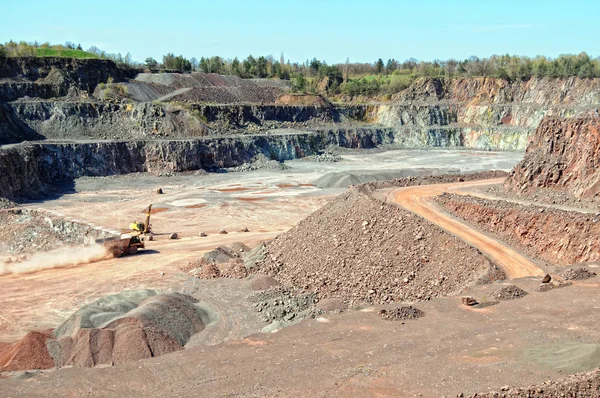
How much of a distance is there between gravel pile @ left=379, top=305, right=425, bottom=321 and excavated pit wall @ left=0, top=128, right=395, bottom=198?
35596 mm

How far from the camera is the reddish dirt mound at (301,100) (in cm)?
9094

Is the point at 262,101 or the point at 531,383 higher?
the point at 262,101

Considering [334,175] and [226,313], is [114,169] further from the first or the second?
[226,313]

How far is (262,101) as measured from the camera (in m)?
90.9

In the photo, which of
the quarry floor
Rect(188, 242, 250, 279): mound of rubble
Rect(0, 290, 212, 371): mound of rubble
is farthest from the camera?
Rect(188, 242, 250, 279): mound of rubble

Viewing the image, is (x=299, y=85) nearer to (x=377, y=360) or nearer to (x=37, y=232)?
(x=37, y=232)

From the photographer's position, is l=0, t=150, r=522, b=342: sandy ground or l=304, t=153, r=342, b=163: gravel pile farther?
l=304, t=153, r=342, b=163: gravel pile

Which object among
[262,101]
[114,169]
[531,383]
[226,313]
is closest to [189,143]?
[114,169]

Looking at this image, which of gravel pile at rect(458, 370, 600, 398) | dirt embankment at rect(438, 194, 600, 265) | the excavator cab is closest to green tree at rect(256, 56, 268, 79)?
the excavator cab

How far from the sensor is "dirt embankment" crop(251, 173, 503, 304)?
75.0ft

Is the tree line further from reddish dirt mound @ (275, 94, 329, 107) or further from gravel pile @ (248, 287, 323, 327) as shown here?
gravel pile @ (248, 287, 323, 327)

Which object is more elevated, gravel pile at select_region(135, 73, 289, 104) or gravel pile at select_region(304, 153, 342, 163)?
gravel pile at select_region(135, 73, 289, 104)

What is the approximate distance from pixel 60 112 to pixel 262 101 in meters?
32.8

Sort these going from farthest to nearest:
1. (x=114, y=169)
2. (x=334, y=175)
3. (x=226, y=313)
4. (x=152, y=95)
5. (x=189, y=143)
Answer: (x=152, y=95) → (x=189, y=143) → (x=114, y=169) → (x=334, y=175) → (x=226, y=313)
